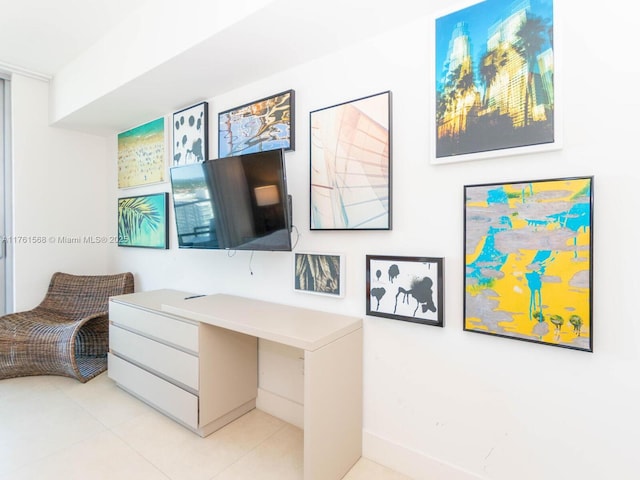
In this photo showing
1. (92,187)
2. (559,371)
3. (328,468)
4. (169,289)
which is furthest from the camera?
(92,187)

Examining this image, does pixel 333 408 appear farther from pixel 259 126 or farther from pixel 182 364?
pixel 259 126

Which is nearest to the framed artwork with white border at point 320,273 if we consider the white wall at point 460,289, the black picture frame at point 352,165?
the white wall at point 460,289

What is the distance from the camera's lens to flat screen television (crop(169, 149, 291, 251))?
6.07ft

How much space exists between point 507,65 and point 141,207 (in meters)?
3.14

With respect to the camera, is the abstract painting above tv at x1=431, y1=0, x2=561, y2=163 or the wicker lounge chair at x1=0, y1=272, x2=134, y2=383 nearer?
the abstract painting above tv at x1=431, y1=0, x2=561, y2=163

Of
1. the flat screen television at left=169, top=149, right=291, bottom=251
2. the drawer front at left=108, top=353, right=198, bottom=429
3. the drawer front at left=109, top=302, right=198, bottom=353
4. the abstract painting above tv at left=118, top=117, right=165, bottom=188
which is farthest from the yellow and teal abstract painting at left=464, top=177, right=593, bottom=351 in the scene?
the abstract painting above tv at left=118, top=117, right=165, bottom=188

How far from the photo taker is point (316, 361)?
1453 millimetres

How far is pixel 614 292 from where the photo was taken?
122 cm

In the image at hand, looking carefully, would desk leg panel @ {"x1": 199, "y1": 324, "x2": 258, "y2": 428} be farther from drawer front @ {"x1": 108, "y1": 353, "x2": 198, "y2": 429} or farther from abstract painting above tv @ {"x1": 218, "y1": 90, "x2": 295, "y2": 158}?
abstract painting above tv @ {"x1": 218, "y1": 90, "x2": 295, "y2": 158}

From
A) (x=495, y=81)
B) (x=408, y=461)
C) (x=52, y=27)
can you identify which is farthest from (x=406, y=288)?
(x=52, y=27)

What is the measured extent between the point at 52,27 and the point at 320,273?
2665 millimetres

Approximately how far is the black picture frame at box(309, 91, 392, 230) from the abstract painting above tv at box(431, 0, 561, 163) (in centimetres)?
29

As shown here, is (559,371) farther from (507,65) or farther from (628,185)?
(507,65)

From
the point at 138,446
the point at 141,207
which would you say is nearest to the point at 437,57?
the point at 138,446
